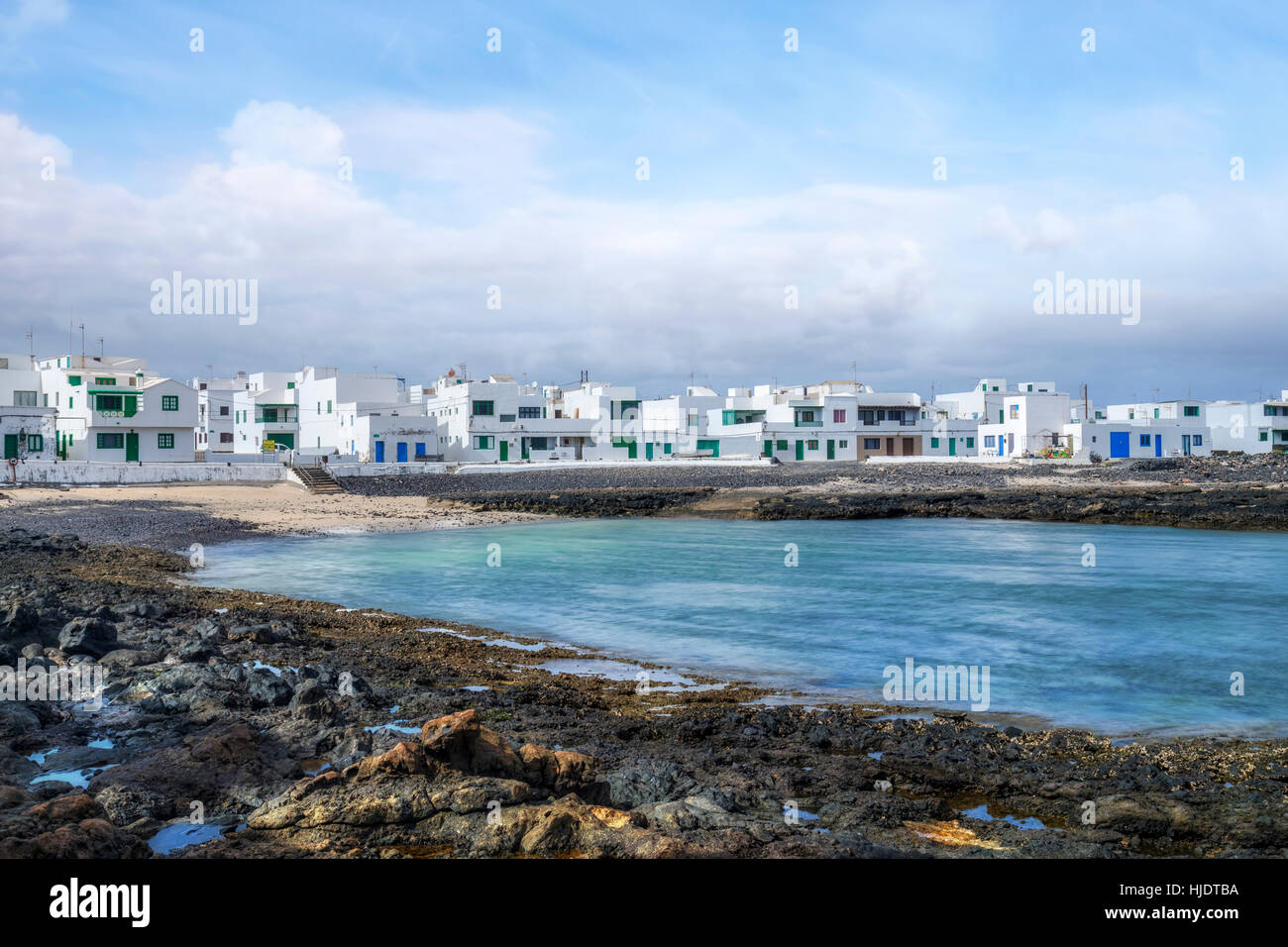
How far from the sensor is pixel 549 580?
2617 cm

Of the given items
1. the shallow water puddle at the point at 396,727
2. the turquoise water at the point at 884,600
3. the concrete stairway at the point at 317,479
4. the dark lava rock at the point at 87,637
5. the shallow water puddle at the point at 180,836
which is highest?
the concrete stairway at the point at 317,479

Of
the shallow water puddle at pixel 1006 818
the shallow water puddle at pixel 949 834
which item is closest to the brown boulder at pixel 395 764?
the shallow water puddle at pixel 949 834

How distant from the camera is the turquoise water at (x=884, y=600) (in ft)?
47.3

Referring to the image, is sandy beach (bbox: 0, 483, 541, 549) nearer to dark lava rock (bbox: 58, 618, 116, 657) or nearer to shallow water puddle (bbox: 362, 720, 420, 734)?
dark lava rock (bbox: 58, 618, 116, 657)

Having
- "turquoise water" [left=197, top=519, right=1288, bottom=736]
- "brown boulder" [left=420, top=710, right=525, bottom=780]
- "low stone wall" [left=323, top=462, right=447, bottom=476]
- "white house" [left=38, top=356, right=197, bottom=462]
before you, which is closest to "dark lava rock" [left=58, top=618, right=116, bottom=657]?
"turquoise water" [left=197, top=519, right=1288, bottom=736]

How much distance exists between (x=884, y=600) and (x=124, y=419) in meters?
47.0

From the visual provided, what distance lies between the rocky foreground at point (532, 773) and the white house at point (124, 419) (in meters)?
45.7

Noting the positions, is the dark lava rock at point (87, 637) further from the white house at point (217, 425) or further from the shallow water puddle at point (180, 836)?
the white house at point (217, 425)

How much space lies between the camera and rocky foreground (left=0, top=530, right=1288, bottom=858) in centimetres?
615

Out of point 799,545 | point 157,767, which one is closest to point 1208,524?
point 799,545

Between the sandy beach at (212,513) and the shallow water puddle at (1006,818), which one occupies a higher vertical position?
the sandy beach at (212,513)

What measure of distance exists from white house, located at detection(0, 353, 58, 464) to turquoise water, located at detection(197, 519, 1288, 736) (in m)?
28.5
